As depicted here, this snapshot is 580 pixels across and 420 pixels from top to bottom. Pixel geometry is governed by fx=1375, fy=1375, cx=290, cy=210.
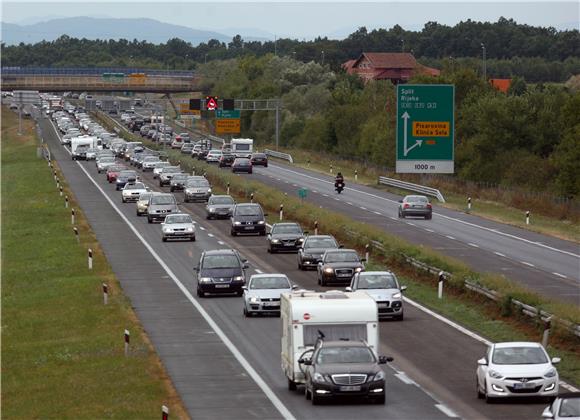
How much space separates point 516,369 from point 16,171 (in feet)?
345

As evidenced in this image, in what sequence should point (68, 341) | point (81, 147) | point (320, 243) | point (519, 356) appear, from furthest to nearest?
point (81, 147) < point (320, 243) < point (68, 341) < point (519, 356)

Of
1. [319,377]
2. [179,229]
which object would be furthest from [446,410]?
[179,229]

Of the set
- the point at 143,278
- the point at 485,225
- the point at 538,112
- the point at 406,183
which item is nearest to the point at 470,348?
the point at 143,278

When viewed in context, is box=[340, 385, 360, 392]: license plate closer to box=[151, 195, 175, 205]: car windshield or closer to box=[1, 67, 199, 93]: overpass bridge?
box=[151, 195, 175, 205]: car windshield

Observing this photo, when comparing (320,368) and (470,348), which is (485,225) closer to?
(470,348)

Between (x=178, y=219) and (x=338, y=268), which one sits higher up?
(x=338, y=268)

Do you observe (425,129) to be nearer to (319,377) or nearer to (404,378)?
(404,378)

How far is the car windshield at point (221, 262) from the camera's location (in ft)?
147

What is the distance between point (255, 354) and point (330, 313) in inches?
241

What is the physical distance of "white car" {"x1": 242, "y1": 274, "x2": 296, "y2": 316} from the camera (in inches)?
1563

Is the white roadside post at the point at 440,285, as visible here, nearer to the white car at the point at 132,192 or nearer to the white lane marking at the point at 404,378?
the white lane marking at the point at 404,378

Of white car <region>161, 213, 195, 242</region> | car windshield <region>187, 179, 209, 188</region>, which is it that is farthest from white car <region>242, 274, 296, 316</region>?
car windshield <region>187, 179, 209, 188</region>

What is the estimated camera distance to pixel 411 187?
99688 millimetres

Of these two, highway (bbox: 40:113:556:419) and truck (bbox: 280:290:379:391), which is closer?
highway (bbox: 40:113:556:419)
